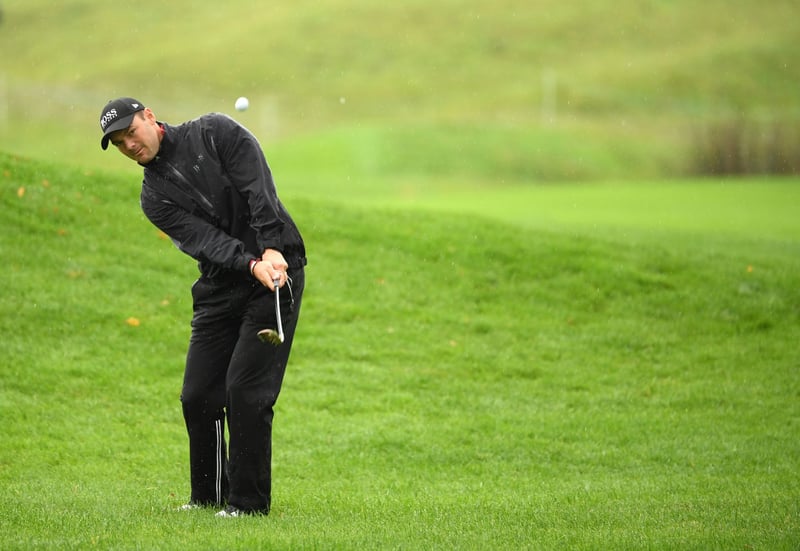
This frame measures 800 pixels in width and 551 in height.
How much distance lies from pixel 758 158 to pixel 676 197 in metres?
10.9

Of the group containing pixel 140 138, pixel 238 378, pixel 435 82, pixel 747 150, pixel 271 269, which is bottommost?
pixel 238 378

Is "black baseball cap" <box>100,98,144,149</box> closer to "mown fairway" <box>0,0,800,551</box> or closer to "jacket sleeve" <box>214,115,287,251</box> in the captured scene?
"jacket sleeve" <box>214,115,287,251</box>

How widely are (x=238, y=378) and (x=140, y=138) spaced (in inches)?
61.1

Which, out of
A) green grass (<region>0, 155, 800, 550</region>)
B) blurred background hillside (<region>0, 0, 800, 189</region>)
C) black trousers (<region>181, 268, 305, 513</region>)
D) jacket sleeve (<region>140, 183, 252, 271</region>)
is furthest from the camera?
blurred background hillside (<region>0, 0, 800, 189</region>)

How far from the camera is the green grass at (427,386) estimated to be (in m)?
7.02

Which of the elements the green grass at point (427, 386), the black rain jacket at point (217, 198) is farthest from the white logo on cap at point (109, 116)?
the green grass at point (427, 386)

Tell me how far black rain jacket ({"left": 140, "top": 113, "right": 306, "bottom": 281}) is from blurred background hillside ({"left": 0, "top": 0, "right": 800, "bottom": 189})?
25.1m

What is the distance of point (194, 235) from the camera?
6.68 metres

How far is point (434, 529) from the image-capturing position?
21.9 feet

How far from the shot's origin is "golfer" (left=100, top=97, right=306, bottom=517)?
658 cm

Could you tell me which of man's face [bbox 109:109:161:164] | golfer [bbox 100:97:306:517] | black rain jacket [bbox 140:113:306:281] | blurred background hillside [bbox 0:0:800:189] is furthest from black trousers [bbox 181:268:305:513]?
blurred background hillside [bbox 0:0:800:189]

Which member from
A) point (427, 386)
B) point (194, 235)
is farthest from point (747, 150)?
point (194, 235)

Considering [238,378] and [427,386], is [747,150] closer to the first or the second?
[427,386]

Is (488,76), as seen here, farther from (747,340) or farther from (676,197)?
(747,340)
